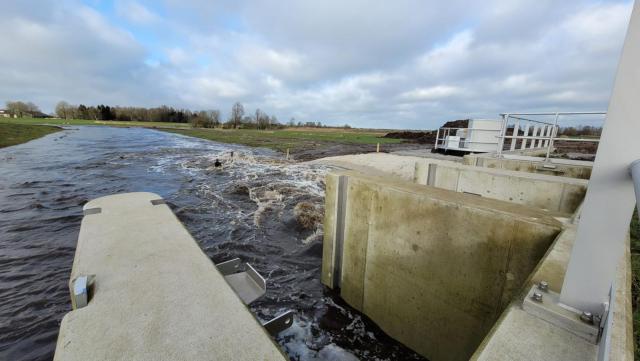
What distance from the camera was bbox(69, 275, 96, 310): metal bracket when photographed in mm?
1841

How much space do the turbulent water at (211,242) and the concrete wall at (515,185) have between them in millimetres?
3904

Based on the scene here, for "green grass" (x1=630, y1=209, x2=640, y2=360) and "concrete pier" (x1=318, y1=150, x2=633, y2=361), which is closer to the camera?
"concrete pier" (x1=318, y1=150, x2=633, y2=361)

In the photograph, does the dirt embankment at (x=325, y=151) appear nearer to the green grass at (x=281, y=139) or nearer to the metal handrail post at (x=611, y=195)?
the green grass at (x=281, y=139)

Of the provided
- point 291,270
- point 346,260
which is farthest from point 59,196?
point 346,260

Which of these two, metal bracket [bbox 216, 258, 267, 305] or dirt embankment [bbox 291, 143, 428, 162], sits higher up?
metal bracket [bbox 216, 258, 267, 305]

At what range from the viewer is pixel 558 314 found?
6.28ft

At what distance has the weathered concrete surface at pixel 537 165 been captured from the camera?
7.44 m

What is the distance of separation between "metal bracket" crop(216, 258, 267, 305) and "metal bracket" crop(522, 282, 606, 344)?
90.1 inches

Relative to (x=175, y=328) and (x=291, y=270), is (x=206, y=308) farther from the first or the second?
(x=291, y=270)

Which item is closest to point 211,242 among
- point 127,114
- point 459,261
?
point 459,261

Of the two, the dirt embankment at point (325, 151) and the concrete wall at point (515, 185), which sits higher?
the concrete wall at point (515, 185)

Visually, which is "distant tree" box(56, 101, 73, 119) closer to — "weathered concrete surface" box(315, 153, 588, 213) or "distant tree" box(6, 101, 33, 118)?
"distant tree" box(6, 101, 33, 118)

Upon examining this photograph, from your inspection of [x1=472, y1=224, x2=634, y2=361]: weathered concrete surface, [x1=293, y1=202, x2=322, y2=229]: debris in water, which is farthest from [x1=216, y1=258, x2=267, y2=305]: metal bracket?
[x1=293, y1=202, x2=322, y2=229]: debris in water

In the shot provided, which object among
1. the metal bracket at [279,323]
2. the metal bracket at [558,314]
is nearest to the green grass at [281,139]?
the metal bracket at [279,323]
